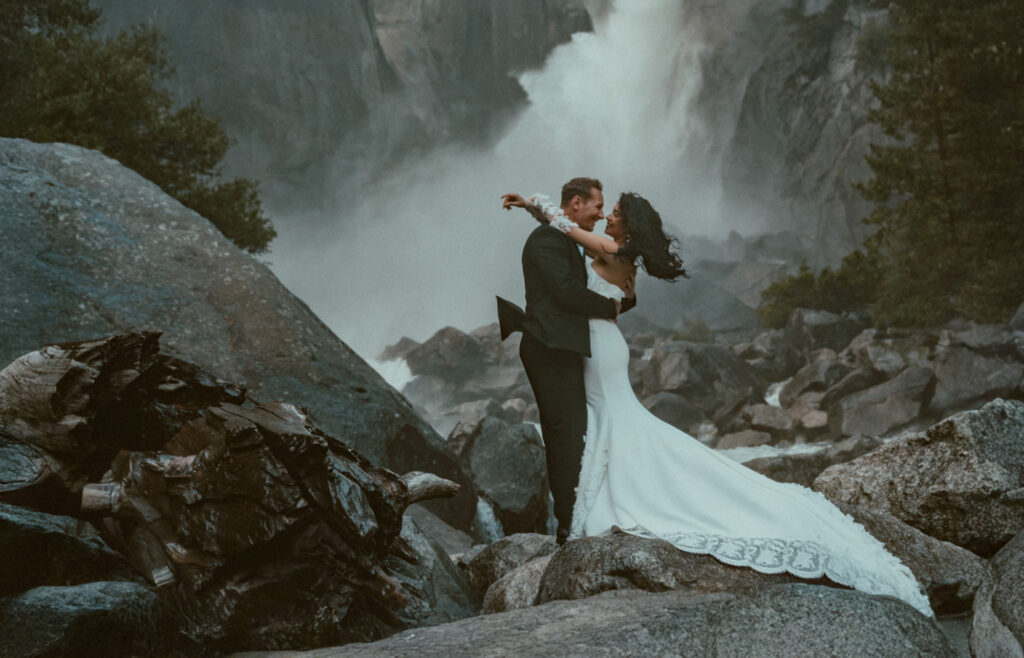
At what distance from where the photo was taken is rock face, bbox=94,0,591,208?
237ft

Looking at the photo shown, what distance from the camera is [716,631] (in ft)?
10.0

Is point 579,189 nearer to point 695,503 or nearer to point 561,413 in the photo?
point 561,413

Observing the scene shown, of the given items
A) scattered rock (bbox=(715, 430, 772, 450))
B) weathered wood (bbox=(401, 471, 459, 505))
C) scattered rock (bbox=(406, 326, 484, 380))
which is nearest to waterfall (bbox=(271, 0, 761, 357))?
scattered rock (bbox=(406, 326, 484, 380))

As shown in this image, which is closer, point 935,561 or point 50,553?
point 50,553

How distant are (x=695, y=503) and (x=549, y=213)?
7.70 feet

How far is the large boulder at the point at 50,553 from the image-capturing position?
3038 millimetres

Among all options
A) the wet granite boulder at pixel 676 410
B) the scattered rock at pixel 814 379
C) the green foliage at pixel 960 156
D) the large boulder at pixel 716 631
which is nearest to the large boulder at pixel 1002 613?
the large boulder at pixel 716 631

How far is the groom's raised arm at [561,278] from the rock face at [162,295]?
373 centimetres

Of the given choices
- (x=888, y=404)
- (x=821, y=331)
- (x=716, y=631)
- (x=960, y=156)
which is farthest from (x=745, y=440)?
(x=716, y=631)

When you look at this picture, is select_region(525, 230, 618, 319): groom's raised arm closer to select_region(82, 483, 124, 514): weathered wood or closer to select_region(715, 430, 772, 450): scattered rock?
select_region(82, 483, 124, 514): weathered wood

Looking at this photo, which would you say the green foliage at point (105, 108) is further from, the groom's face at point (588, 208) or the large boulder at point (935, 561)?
the large boulder at point (935, 561)

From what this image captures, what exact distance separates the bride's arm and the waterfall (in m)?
77.7

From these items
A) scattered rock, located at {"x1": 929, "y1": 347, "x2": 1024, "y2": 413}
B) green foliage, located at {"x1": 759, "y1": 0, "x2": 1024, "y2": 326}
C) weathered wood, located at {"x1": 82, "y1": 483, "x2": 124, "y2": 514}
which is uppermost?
green foliage, located at {"x1": 759, "y1": 0, "x2": 1024, "y2": 326}

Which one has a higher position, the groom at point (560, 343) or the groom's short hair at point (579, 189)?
the groom's short hair at point (579, 189)
